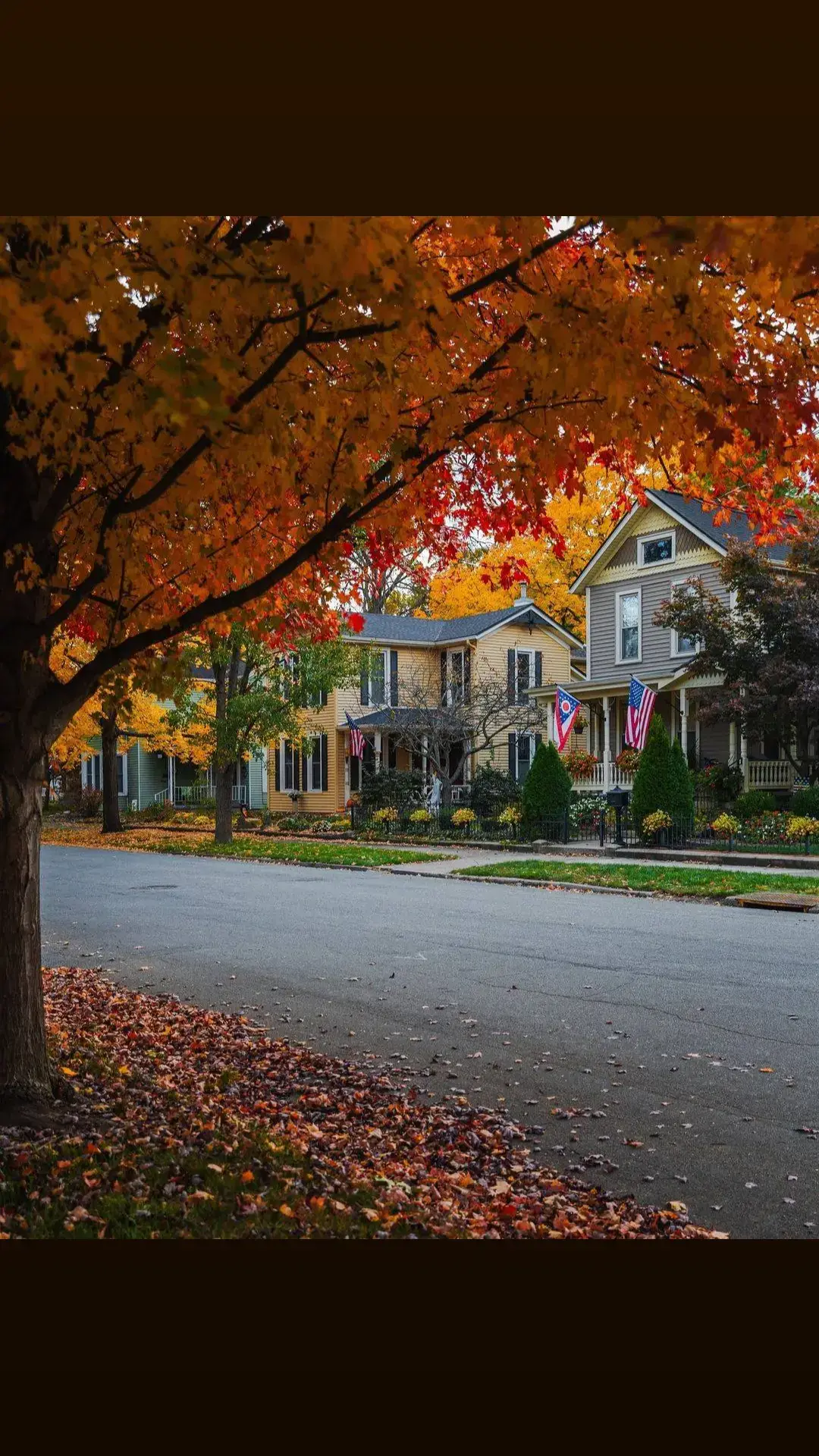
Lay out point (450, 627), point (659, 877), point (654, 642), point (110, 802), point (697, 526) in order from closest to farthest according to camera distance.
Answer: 1. point (659, 877)
2. point (697, 526)
3. point (654, 642)
4. point (110, 802)
5. point (450, 627)

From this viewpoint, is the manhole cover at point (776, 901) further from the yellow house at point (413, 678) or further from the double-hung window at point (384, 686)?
the double-hung window at point (384, 686)

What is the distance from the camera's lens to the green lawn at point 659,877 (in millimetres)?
15164

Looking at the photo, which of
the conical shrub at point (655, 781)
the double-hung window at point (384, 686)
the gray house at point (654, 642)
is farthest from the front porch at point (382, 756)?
the conical shrub at point (655, 781)

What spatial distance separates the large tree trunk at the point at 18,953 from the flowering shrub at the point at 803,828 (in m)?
17.1

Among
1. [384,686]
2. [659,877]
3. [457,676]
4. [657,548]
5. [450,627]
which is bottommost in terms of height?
[659,877]

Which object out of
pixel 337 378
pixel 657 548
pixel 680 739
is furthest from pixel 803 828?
pixel 337 378

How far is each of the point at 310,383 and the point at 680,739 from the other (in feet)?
81.1

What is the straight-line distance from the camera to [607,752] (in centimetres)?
2900

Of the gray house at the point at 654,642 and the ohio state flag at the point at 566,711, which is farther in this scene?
the gray house at the point at 654,642

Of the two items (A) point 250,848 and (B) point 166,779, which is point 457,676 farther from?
(B) point 166,779

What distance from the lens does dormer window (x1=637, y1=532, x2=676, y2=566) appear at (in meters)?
29.3

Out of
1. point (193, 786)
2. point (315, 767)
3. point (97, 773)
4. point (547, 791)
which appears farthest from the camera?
point (97, 773)

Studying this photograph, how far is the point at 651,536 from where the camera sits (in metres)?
29.9

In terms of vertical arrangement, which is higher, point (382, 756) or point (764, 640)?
point (764, 640)
